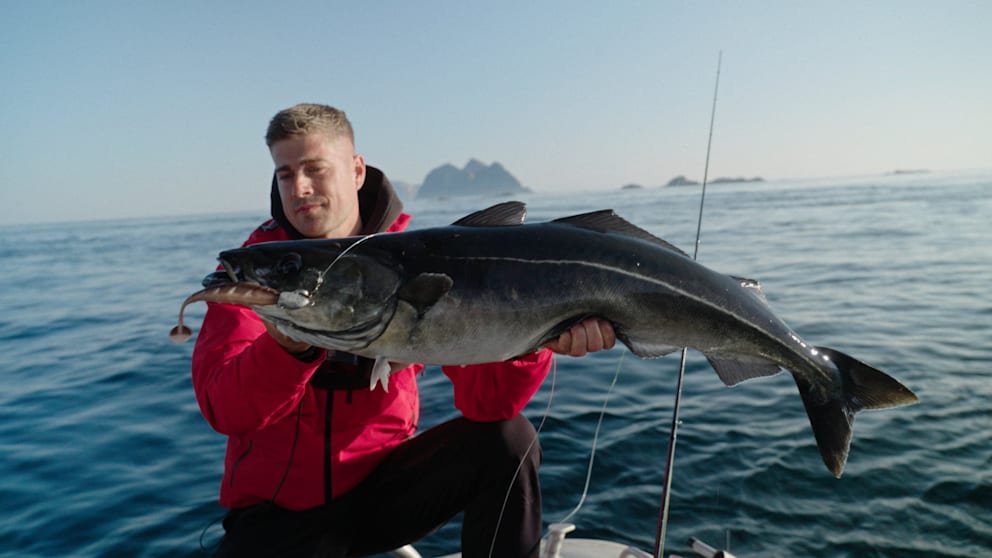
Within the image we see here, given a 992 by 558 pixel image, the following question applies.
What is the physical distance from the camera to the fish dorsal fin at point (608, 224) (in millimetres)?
2975

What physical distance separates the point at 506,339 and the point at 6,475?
7182 millimetres

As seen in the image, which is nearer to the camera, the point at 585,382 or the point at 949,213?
the point at 585,382

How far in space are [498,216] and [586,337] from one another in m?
0.73

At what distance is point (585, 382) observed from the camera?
9.16m

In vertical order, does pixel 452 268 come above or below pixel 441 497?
above

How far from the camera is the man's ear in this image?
14.6 ft

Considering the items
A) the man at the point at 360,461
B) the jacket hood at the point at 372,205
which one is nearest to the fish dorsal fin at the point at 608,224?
the man at the point at 360,461

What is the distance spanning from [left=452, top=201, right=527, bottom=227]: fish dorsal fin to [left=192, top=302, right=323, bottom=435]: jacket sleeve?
3.28ft

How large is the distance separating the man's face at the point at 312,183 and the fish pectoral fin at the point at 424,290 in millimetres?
1646

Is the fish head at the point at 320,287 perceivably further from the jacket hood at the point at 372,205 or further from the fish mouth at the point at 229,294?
the jacket hood at the point at 372,205

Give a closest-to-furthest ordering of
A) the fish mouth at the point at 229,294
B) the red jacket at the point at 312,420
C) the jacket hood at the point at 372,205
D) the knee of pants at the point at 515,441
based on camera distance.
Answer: the fish mouth at the point at 229,294
the red jacket at the point at 312,420
the knee of pants at the point at 515,441
the jacket hood at the point at 372,205

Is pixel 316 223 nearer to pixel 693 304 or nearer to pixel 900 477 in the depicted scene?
pixel 693 304

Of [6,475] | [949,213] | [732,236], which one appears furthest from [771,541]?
[949,213]

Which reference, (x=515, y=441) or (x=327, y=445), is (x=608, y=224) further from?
(x=327, y=445)
